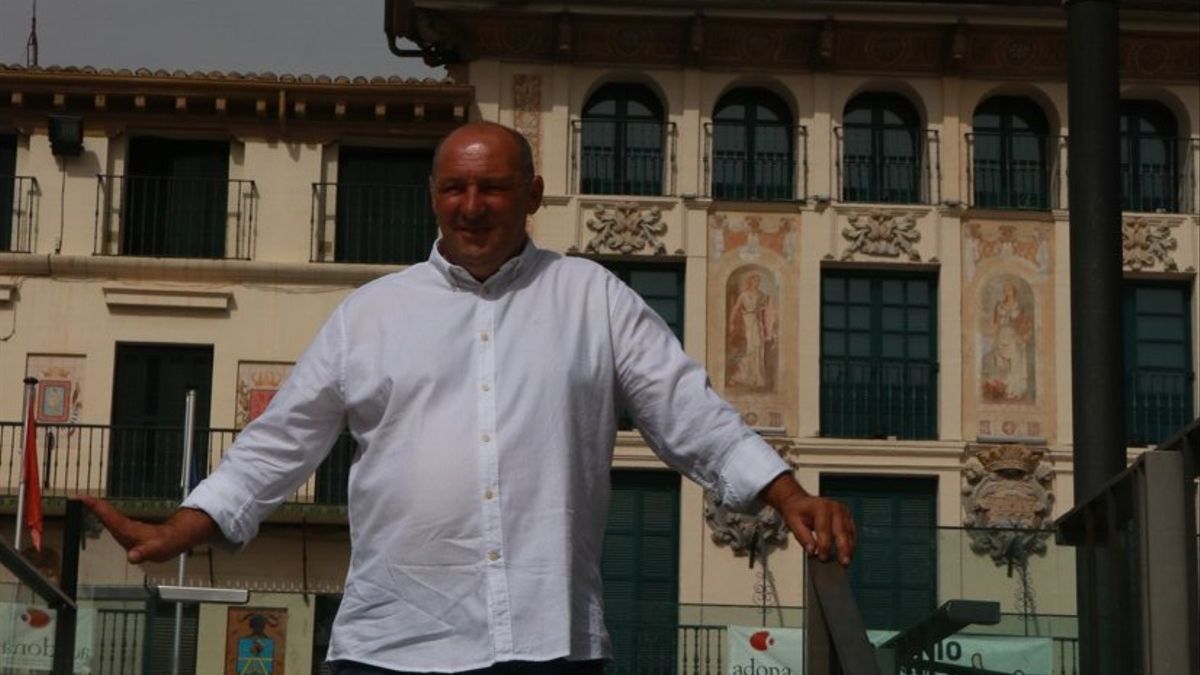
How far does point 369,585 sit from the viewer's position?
204 inches

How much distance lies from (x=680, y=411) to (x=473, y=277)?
49cm

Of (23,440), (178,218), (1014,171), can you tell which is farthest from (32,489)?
(1014,171)

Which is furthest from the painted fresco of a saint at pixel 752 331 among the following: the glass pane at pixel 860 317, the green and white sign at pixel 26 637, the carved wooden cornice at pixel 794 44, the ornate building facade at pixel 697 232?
the green and white sign at pixel 26 637

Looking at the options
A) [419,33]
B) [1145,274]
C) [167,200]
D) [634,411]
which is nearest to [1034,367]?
[1145,274]

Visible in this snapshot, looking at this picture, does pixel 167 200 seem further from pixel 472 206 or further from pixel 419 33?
pixel 472 206

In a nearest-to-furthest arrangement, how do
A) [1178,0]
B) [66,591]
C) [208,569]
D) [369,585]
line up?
[369,585]
[66,591]
[208,569]
[1178,0]

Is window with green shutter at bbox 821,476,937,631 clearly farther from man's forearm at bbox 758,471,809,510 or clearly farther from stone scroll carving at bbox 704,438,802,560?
stone scroll carving at bbox 704,438,802,560

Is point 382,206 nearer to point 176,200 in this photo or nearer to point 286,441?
point 176,200

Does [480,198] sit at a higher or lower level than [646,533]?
higher

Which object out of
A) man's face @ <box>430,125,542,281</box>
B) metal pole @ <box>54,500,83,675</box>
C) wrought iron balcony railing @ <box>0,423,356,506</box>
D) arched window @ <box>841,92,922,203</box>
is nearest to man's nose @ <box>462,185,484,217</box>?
man's face @ <box>430,125,542,281</box>

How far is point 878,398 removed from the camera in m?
36.8

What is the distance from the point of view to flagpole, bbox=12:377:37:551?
1313 inches

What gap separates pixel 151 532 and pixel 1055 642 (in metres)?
4.48

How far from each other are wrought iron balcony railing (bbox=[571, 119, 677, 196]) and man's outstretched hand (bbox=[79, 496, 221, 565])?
105ft
